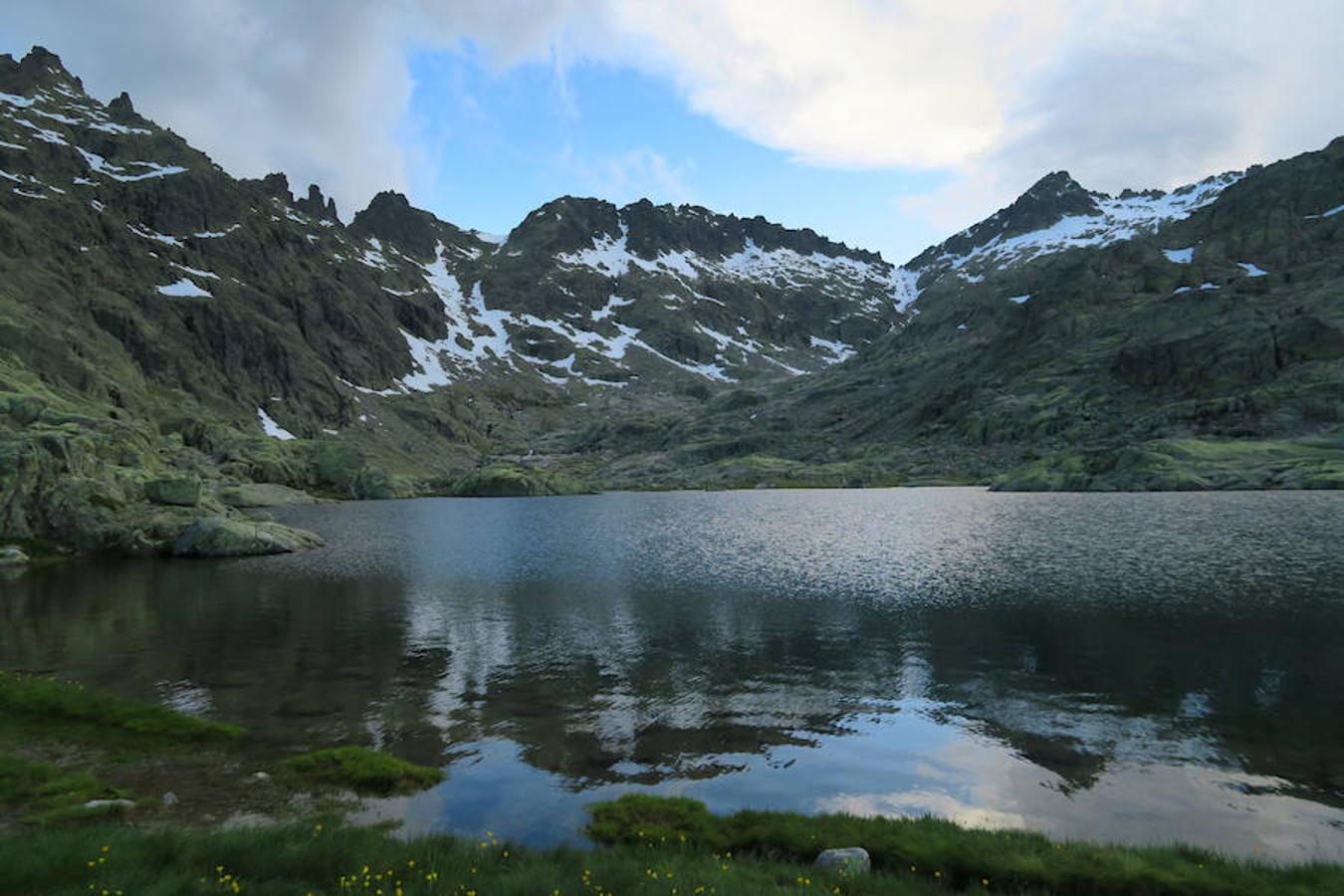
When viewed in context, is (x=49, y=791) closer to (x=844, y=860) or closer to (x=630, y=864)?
(x=630, y=864)

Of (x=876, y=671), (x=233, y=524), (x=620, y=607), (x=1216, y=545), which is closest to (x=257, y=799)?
(x=876, y=671)

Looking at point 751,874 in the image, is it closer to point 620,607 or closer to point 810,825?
point 810,825

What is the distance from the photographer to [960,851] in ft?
55.8

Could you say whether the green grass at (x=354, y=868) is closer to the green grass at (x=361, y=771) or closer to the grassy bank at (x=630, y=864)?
the grassy bank at (x=630, y=864)

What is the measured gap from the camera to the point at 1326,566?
58.5 metres

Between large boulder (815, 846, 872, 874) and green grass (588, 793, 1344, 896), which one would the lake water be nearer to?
green grass (588, 793, 1344, 896)

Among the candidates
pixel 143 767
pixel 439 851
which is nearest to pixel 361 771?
pixel 143 767

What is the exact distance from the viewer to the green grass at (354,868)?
1332 centimetres

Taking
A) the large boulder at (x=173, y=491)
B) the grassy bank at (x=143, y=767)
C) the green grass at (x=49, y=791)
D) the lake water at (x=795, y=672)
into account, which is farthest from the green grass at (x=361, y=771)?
the large boulder at (x=173, y=491)

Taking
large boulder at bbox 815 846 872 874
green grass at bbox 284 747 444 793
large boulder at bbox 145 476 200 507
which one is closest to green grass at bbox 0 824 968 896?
large boulder at bbox 815 846 872 874

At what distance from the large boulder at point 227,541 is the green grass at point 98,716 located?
5964 cm

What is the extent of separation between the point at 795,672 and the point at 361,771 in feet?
64.8

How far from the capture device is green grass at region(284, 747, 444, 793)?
885 inches

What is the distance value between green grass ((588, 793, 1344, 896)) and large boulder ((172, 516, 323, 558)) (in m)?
79.9
